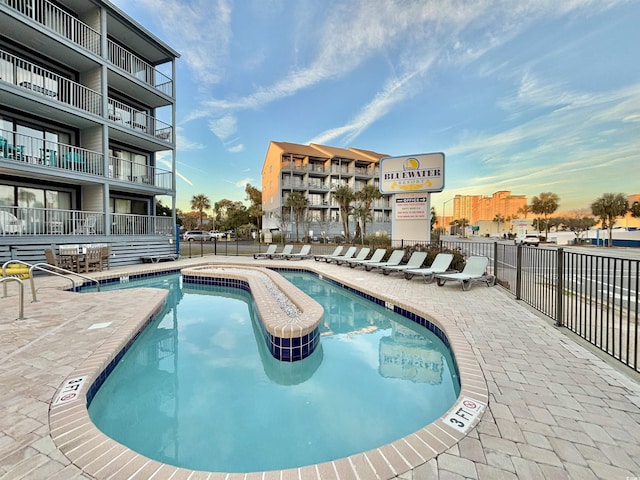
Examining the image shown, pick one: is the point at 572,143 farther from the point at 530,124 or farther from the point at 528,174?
the point at 528,174

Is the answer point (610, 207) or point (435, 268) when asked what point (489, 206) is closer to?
point (610, 207)

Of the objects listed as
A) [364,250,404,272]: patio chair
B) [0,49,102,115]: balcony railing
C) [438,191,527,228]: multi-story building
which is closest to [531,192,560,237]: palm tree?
[438,191,527,228]: multi-story building

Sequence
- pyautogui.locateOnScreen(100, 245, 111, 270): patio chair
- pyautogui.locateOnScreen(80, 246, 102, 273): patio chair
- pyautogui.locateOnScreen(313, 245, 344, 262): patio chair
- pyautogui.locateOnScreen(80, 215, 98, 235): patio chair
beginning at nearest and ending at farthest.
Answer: pyautogui.locateOnScreen(80, 246, 102, 273): patio chair < pyautogui.locateOnScreen(100, 245, 111, 270): patio chair < pyautogui.locateOnScreen(80, 215, 98, 235): patio chair < pyautogui.locateOnScreen(313, 245, 344, 262): patio chair

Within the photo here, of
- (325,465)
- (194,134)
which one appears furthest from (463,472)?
(194,134)

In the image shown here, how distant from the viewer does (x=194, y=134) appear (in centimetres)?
2970

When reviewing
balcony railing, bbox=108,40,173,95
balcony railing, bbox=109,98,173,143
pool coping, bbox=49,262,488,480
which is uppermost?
balcony railing, bbox=108,40,173,95

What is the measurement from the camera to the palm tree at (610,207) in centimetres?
3762

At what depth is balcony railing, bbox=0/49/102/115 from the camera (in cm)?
1070

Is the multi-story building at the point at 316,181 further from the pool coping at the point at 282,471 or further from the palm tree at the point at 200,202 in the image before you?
the pool coping at the point at 282,471

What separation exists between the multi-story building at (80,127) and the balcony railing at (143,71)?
50 millimetres

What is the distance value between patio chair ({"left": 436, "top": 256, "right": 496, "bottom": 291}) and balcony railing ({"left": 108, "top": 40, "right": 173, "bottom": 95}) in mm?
16633

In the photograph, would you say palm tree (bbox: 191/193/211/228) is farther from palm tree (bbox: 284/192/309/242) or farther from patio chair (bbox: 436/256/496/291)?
patio chair (bbox: 436/256/496/291)

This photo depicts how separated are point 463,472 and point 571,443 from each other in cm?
93

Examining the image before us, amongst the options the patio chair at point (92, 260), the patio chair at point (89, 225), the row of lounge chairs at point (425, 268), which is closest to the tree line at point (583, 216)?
the row of lounge chairs at point (425, 268)
